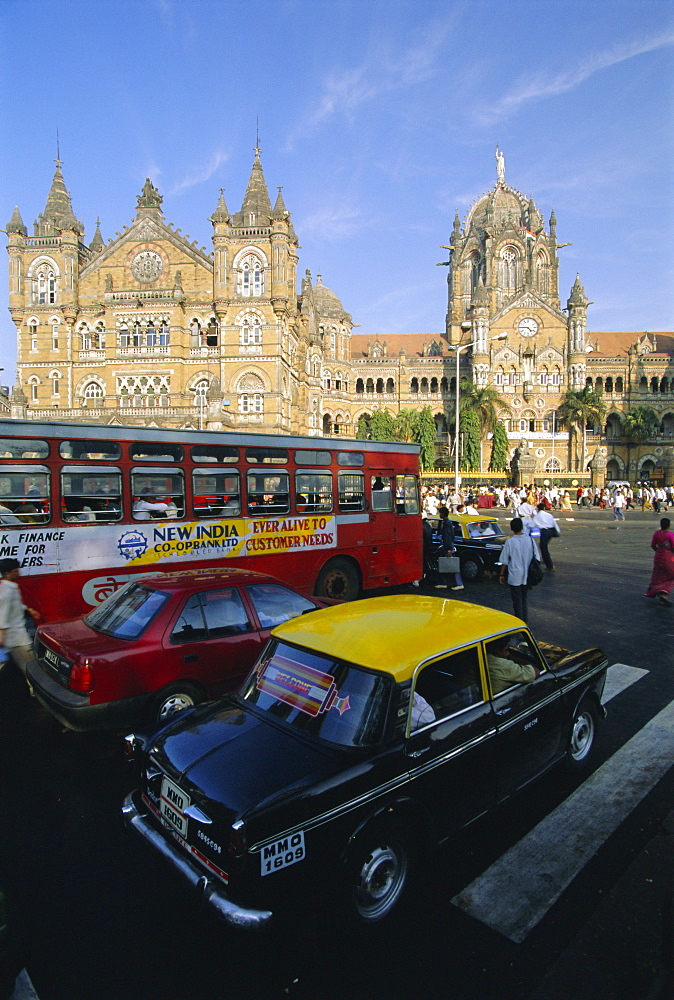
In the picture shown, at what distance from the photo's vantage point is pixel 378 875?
303 cm

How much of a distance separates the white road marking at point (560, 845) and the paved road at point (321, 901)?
A: 11 millimetres

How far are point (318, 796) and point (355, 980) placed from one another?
90 centimetres

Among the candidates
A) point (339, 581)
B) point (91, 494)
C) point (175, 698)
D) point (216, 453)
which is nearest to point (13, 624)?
point (91, 494)

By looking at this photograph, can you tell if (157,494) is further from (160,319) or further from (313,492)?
(160,319)

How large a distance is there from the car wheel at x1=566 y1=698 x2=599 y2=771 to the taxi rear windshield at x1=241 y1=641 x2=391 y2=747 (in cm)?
220

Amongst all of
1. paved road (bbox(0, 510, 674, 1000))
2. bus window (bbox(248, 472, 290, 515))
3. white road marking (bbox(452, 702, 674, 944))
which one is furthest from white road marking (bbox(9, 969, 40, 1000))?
bus window (bbox(248, 472, 290, 515))

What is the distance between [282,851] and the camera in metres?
2.63

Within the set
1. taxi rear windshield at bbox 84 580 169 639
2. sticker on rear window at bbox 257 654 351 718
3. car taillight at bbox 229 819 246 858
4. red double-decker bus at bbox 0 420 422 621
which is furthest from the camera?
red double-decker bus at bbox 0 420 422 621

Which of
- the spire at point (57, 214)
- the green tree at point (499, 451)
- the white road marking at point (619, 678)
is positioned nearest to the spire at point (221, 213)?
the spire at point (57, 214)

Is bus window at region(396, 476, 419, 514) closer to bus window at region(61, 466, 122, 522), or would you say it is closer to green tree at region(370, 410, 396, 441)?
bus window at region(61, 466, 122, 522)

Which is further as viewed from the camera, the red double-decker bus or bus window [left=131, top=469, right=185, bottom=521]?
bus window [left=131, top=469, right=185, bottom=521]

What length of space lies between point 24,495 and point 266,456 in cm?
369

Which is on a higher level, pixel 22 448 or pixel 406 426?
pixel 406 426

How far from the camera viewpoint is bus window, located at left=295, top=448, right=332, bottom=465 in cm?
976
